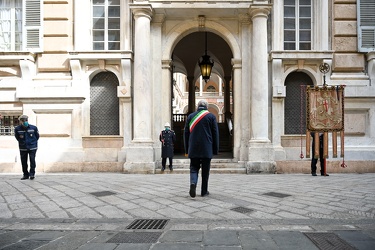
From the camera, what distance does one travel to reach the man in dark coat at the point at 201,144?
211 inches

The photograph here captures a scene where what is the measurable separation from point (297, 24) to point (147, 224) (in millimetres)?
9635

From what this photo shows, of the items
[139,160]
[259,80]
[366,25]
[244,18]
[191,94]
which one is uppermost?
[244,18]

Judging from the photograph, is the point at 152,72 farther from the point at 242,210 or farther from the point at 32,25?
the point at 242,210

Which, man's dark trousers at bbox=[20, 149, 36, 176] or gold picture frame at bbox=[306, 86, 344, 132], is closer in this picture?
man's dark trousers at bbox=[20, 149, 36, 176]

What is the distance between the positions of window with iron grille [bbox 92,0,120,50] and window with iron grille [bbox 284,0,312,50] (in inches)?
247

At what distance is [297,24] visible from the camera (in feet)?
34.8

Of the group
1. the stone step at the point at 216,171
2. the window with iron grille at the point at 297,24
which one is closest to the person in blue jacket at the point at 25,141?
the stone step at the point at 216,171

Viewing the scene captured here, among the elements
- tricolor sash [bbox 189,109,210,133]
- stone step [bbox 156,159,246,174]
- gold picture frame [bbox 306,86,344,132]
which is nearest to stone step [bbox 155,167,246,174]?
stone step [bbox 156,159,246,174]

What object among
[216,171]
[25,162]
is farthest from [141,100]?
[25,162]

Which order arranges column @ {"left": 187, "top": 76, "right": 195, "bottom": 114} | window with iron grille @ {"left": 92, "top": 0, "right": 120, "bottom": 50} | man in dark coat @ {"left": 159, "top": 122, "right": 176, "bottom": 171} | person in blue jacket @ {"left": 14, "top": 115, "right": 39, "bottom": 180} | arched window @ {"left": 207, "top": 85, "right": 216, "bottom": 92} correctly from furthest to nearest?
arched window @ {"left": 207, "top": 85, "right": 216, "bottom": 92}
column @ {"left": 187, "top": 76, "right": 195, "bottom": 114}
window with iron grille @ {"left": 92, "top": 0, "right": 120, "bottom": 50}
man in dark coat @ {"left": 159, "top": 122, "right": 176, "bottom": 171}
person in blue jacket @ {"left": 14, "top": 115, "right": 39, "bottom": 180}

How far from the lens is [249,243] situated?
3.03 metres

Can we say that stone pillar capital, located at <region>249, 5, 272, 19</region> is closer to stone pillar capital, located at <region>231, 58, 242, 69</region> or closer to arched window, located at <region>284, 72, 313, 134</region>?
stone pillar capital, located at <region>231, 58, 242, 69</region>

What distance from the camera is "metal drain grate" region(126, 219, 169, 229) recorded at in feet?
12.1

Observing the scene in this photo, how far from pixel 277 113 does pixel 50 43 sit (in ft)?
28.2
